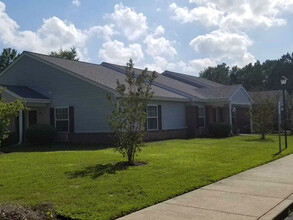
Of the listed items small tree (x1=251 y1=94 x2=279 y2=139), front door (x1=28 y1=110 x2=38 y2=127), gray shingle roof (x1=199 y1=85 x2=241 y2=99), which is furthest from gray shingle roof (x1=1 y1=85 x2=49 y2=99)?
small tree (x1=251 y1=94 x2=279 y2=139)

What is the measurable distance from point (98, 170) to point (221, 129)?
16223 millimetres

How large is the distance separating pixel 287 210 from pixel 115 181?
370 centimetres

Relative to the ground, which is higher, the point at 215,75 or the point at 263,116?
the point at 215,75

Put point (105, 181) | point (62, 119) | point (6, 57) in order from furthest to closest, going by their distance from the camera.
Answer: point (6, 57)
point (62, 119)
point (105, 181)

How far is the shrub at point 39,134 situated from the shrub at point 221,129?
38.8 feet

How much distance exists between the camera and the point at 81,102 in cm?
1889

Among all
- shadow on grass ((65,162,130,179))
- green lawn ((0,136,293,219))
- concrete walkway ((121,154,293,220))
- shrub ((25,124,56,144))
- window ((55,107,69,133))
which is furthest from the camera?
window ((55,107,69,133))

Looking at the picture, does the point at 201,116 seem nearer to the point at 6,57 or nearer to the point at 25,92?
the point at 25,92

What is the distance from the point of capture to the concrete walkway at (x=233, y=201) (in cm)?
503

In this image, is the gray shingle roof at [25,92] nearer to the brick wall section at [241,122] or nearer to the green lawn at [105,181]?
the green lawn at [105,181]

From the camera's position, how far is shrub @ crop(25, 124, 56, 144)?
1788 centimetres

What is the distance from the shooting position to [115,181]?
24.4ft

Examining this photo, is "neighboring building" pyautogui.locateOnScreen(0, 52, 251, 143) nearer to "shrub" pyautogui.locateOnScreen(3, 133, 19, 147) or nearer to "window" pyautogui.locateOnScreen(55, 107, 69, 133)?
"window" pyautogui.locateOnScreen(55, 107, 69, 133)

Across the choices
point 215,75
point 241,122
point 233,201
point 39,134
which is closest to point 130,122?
point 233,201
